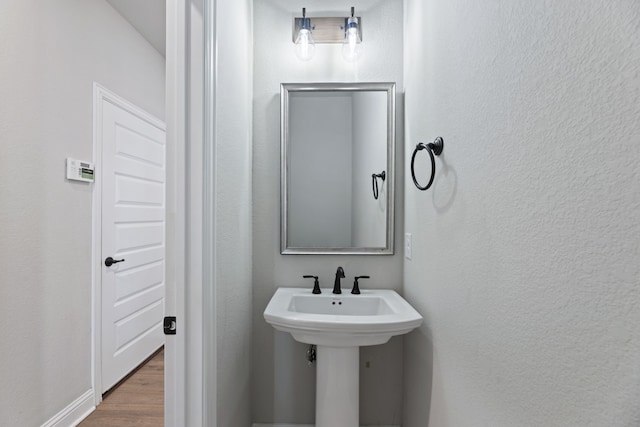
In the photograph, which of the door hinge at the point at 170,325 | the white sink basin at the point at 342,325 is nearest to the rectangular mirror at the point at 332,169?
the white sink basin at the point at 342,325

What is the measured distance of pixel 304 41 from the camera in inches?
69.2

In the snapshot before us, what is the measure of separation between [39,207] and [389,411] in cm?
223

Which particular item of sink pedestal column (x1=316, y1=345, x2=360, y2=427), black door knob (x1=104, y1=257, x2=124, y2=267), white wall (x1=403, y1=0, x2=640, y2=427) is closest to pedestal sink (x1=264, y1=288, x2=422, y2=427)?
sink pedestal column (x1=316, y1=345, x2=360, y2=427)

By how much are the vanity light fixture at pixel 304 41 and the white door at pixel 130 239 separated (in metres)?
1.47

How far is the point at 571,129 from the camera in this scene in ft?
1.82

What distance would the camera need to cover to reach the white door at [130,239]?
2.29 metres

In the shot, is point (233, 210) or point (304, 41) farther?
point (304, 41)

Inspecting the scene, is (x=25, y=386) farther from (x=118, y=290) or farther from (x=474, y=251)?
(x=474, y=251)

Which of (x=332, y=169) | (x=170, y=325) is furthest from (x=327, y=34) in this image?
(x=170, y=325)

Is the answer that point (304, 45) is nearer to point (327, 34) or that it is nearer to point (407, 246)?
point (327, 34)

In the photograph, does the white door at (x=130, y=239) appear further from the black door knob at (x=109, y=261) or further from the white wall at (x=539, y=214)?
the white wall at (x=539, y=214)

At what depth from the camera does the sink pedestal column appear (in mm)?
1451

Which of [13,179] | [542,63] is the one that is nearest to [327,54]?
[542,63]

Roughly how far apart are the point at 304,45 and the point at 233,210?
1023mm
